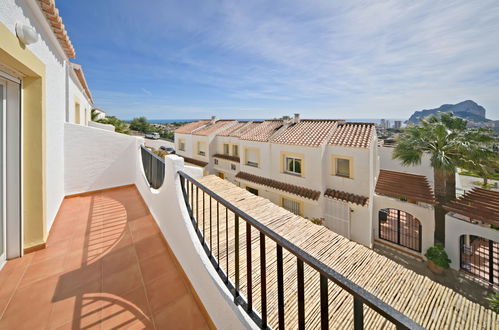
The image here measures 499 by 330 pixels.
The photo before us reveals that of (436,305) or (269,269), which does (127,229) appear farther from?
(436,305)

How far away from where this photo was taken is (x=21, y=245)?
316cm

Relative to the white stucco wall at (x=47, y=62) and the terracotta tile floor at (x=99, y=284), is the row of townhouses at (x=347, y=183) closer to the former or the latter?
the terracotta tile floor at (x=99, y=284)

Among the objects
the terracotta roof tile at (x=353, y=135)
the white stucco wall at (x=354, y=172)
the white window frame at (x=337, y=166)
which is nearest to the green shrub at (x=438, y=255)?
the white stucco wall at (x=354, y=172)

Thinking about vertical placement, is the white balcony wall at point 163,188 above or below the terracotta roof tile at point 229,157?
below

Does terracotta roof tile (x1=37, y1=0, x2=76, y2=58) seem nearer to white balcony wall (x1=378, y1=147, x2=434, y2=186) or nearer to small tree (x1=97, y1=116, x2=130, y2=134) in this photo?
small tree (x1=97, y1=116, x2=130, y2=134)

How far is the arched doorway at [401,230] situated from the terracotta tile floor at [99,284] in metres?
15.0

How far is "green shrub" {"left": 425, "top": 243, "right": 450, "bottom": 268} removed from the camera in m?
11.3

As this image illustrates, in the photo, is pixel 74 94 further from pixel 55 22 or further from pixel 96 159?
pixel 55 22

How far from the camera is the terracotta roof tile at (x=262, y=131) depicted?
56.6 ft

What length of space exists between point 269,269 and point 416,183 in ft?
52.0

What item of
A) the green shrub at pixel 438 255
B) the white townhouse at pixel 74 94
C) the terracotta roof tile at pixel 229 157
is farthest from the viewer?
the terracotta roof tile at pixel 229 157

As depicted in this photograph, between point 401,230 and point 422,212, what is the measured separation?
248cm

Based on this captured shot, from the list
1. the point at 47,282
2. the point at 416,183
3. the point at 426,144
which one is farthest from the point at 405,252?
the point at 47,282

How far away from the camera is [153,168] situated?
491cm
